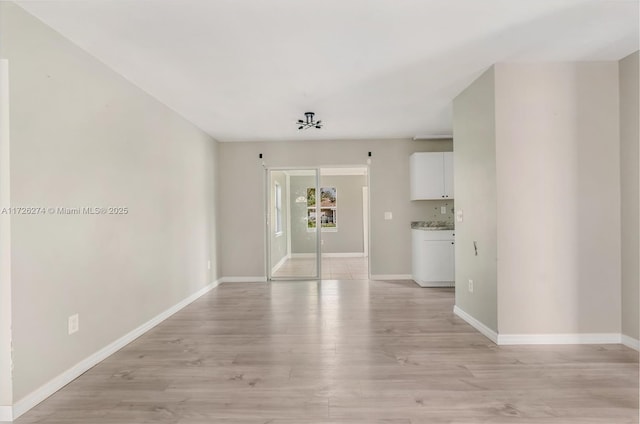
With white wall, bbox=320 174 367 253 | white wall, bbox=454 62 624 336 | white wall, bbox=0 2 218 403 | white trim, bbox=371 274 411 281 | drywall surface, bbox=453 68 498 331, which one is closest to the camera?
white wall, bbox=0 2 218 403

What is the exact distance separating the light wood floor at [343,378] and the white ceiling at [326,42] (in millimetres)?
2418

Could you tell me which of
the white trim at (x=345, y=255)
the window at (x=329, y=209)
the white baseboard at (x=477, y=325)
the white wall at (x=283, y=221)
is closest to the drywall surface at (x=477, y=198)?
the white baseboard at (x=477, y=325)

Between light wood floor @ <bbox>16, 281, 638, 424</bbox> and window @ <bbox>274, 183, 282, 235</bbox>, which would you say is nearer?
light wood floor @ <bbox>16, 281, 638, 424</bbox>

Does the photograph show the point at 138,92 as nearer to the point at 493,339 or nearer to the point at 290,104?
the point at 290,104

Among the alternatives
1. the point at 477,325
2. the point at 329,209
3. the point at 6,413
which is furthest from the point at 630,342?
the point at 329,209

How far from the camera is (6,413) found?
6.13ft

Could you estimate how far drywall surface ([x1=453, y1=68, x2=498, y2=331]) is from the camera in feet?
9.71

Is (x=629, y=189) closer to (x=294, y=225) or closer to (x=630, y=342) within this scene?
(x=630, y=342)

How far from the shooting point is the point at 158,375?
2.39 m

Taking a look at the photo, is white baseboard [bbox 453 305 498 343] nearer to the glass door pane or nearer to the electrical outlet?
the glass door pane

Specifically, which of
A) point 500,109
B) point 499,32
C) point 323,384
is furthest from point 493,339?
point 499,32

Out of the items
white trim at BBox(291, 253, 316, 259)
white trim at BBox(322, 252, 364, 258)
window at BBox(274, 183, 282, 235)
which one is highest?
window at BBox(274, 183, 282, 235)

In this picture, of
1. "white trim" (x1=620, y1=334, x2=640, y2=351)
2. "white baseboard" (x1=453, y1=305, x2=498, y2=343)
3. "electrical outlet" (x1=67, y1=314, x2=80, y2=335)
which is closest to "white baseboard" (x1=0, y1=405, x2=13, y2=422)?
"electrical outlet" (x1=67, y1=314, x2=80, y2=335)

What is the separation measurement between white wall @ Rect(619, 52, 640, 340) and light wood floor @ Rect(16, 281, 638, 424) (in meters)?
0.35
